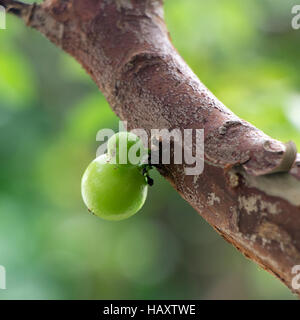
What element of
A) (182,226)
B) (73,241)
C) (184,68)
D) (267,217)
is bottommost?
(267,217)

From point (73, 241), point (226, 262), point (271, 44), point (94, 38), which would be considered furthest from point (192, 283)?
point (94, 38)

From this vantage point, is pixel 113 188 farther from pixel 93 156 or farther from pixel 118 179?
pixel 93 156

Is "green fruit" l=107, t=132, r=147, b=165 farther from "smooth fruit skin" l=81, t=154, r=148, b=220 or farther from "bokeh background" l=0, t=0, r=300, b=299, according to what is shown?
"bokeh background" l=0, t=0, r=300, b=299

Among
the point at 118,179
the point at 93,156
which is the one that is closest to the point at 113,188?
the point at 118,179

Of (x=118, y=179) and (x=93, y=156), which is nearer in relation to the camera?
(x=118, y=179)

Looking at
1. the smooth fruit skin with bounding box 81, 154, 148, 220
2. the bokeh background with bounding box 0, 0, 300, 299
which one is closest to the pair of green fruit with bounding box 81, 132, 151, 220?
the smooth fruit skin with bounding box 81, 154, 148, 220

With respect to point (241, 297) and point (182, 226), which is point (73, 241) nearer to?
point (182, 226)

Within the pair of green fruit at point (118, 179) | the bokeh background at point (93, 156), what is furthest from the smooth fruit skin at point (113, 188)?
the bokeh background at point (93, 156)

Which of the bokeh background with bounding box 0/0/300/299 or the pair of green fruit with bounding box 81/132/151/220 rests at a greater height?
the bokeh background with bounding box 0/0/300/299
